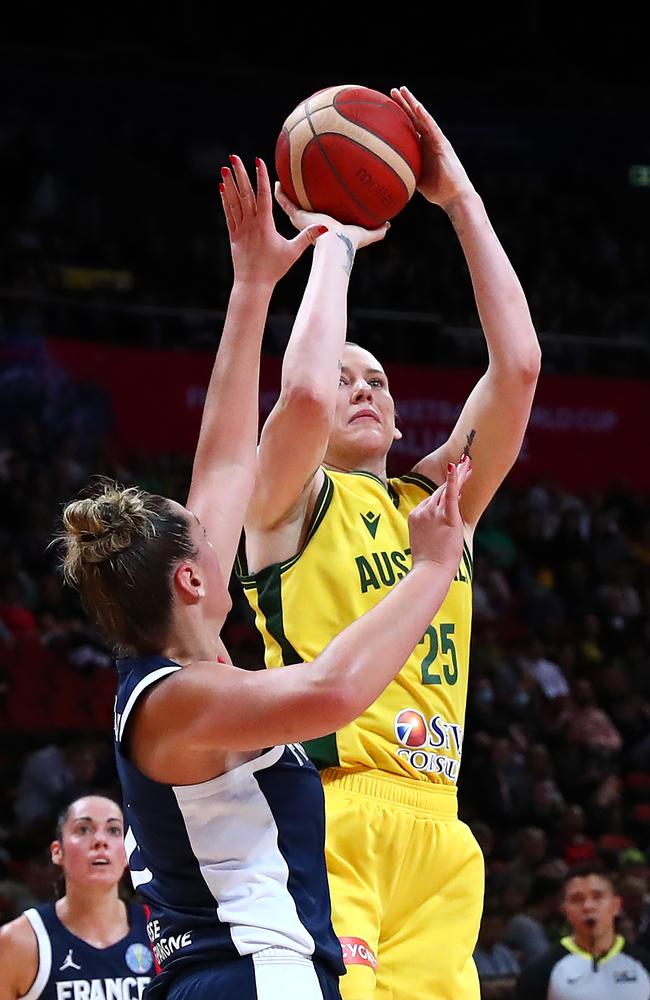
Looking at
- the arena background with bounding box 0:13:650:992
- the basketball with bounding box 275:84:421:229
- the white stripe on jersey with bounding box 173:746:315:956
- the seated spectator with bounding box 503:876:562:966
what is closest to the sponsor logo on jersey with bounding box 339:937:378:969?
the white stripe on jersey with bounding box 173:746:315:956

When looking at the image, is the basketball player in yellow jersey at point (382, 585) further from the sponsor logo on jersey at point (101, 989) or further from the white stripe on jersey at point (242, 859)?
the sponsor logo on jersey at point (101, 989)

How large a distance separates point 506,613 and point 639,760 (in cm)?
202

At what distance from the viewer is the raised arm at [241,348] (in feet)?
11.1

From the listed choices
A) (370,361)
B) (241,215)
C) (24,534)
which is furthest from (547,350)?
(241,215)

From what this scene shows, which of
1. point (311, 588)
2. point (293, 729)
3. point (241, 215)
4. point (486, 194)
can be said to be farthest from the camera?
point (486, 194)

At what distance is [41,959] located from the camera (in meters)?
5.87

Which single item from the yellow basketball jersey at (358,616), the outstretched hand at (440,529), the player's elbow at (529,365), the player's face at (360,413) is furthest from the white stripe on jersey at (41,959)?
the outstretched hand at (440,529)

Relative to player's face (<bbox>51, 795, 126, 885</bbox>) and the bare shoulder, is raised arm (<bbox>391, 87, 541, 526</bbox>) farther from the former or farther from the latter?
the bare shoulder

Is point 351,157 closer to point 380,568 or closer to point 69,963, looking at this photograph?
point 380,568

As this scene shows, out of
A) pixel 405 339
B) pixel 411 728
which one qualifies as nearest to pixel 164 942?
pixel 411 728

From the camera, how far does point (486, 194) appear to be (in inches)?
730

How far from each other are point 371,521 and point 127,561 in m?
1.37

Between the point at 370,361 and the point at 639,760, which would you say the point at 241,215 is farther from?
the point at 639,760

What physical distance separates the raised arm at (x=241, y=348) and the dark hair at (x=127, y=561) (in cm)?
50
